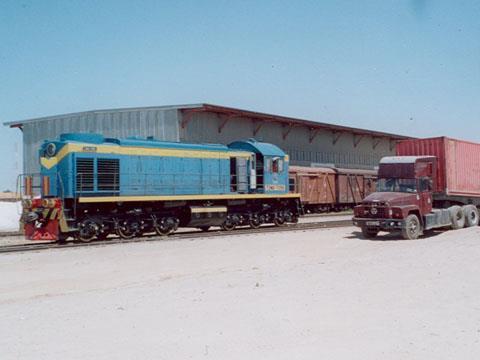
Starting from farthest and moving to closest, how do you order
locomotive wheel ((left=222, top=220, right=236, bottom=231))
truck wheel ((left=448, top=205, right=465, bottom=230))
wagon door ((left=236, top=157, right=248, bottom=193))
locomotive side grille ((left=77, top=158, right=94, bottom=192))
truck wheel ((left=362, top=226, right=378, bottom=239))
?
wagon door ((left=236, top=157, right=248, bottom=193)) < locomotive wheel ((left=222, top=220, right=236, bottom=231)) < truck wheel ((left=448, top=205, right=465, bottom=230)) < truck wheel ((left=362, top=226, right=378, bottom=239)) < locomotive side grille ((left=77, top=158, right=94, bottom=192))

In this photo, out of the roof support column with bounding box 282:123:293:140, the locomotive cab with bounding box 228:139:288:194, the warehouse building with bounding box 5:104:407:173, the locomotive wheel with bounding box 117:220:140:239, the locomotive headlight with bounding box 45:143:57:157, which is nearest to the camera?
the locomotive headlight with bounding box 45:143:57:157

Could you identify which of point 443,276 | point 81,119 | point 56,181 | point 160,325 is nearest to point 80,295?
point 160,325

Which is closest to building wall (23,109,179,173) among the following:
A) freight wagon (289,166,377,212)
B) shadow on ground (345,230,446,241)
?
freight wagon (289,166,377,212)

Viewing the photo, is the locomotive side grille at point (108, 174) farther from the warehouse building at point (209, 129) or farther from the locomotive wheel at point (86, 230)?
the warehouse building at point (209, 129)

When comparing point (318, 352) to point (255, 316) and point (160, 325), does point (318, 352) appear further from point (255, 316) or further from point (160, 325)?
point (160, 325)

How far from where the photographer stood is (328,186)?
1289 inches

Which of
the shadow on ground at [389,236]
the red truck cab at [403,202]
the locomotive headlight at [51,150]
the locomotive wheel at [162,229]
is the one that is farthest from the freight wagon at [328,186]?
the locomotive headlight at [51,150]

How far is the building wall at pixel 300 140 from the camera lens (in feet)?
105

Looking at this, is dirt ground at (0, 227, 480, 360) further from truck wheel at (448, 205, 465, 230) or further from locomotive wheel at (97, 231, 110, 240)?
truck wheel at (448, 205, 465, 230)

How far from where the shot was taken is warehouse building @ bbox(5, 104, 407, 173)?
102 feet

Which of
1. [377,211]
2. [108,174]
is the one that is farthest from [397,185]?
[108,174]

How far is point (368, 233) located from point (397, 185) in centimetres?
183

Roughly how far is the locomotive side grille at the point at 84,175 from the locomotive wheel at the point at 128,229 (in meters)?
1.62

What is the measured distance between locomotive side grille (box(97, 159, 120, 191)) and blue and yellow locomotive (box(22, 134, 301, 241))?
3cm
